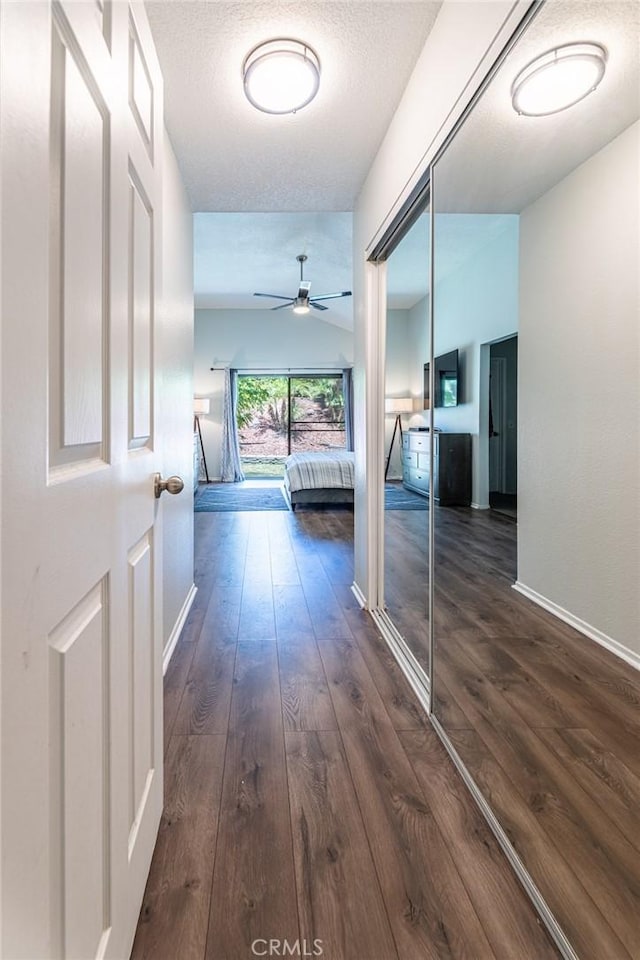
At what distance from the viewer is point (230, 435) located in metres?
8.93

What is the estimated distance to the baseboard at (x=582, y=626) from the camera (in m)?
1.02

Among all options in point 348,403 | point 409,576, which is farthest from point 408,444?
point 348,403

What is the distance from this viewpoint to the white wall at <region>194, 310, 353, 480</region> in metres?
8.92

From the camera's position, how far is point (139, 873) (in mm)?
1029

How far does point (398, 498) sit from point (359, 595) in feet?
2.09

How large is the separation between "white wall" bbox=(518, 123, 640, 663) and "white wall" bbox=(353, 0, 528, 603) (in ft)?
1.57

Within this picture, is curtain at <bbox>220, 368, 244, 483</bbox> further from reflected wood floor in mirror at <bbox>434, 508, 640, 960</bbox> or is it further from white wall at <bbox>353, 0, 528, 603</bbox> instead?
reflected wood floor in mirror at <bbox>434, 508, 640, 960</bbox>

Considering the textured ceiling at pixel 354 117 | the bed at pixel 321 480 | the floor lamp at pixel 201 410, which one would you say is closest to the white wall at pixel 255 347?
the floor lamp at pixel 201 410

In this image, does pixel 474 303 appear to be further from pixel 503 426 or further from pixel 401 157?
pixel 401 157

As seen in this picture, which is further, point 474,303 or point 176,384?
point 176,384

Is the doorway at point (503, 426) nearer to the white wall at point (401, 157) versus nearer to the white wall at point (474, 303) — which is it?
the white wall at point (474, 303)

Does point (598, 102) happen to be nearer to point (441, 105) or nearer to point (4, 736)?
point (441, 105)

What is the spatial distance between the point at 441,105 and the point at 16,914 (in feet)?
6.92

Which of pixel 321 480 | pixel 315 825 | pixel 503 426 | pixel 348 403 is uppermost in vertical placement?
pixel 348 403
